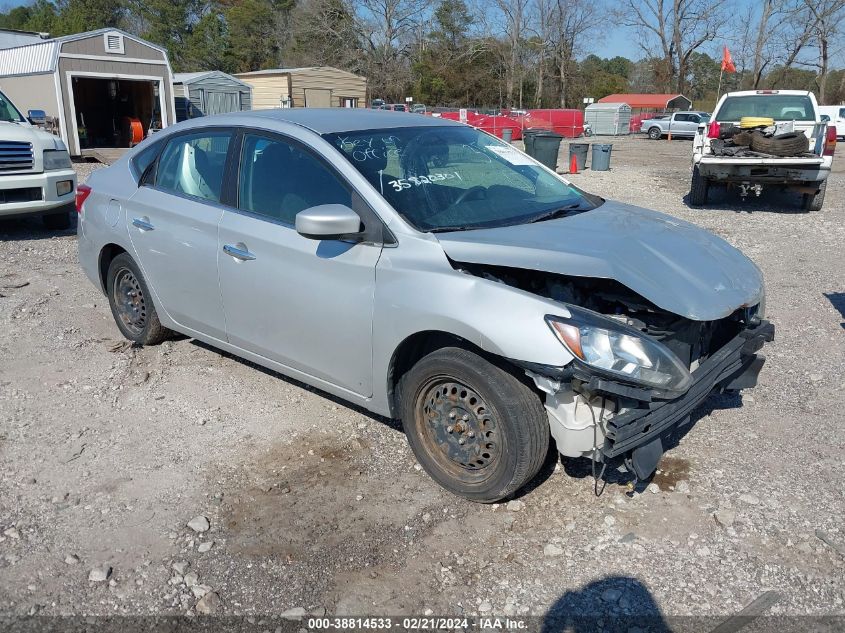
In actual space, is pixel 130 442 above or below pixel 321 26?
below

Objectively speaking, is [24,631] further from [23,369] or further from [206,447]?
[23,369]

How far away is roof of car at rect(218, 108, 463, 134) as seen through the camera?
13.3 ft

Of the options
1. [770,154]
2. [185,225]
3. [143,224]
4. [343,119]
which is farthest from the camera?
[770,154]

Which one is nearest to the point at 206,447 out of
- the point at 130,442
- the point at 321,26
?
the point at 130,442

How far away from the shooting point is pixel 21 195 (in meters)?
8.67

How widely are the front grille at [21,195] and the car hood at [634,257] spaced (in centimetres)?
729

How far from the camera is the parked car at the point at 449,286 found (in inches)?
120

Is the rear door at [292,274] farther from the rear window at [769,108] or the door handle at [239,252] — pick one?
the rear window at [769,108]

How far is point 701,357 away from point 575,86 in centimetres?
6986

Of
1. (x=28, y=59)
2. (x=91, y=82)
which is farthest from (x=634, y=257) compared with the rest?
(x=91, y=82)

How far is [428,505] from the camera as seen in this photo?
11.3ft

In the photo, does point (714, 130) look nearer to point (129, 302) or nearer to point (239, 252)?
point (129, 302)

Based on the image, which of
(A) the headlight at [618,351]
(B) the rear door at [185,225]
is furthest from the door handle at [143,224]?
(A) the headlight at [618,351]

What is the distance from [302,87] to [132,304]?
A: 1423 inches
